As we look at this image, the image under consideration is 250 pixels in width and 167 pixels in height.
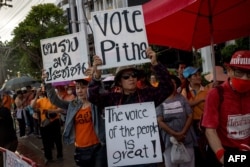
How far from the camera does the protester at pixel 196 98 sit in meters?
5.19

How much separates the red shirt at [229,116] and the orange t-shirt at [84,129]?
1717 millimetres

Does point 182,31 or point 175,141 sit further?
point 182,31

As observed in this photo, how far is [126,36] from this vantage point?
4.00 m

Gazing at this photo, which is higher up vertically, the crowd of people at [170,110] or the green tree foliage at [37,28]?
the green tree foliage at [37,28]

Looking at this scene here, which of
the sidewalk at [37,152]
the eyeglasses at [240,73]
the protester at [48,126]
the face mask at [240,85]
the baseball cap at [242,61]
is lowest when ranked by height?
the sidewalk at [37,152]

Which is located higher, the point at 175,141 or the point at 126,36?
the point at 126,36

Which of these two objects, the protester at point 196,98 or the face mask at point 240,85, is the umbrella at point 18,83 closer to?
the protester at point 196,98

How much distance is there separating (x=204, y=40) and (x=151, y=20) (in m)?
1.62

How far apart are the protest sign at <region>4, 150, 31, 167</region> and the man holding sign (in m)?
0.76

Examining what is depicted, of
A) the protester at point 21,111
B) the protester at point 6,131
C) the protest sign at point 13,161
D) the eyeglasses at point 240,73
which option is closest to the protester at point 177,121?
the protest sign at point 13,161

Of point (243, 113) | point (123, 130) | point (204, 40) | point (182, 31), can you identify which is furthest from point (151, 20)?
point (243, 113)

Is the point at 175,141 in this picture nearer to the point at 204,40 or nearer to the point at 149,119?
the point at 149,119

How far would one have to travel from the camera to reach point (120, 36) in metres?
4.03

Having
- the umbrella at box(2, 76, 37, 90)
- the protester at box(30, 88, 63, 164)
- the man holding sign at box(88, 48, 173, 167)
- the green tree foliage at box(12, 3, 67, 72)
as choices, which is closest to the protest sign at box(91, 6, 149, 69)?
the man holding sign at box(88, 48, 173, 167)
